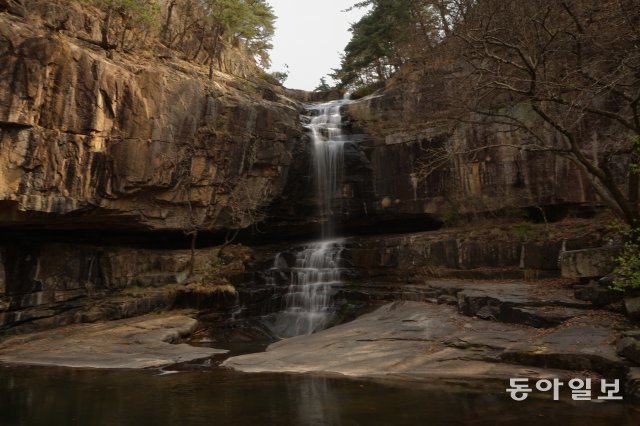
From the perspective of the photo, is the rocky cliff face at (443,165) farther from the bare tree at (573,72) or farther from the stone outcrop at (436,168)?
the bare tree at (573,72)

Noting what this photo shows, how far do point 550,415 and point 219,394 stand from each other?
196 inches

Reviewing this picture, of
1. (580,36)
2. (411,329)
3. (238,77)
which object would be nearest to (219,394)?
(411,329)

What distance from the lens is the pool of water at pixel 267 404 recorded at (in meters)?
5.86

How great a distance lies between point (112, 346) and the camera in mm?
12047

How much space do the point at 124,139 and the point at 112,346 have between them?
714 centimetres

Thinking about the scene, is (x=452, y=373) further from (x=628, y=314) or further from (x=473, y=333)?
(x=628, y=314)

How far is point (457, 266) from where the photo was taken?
17.4m

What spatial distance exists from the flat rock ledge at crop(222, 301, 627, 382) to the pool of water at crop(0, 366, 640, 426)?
34.7 inches

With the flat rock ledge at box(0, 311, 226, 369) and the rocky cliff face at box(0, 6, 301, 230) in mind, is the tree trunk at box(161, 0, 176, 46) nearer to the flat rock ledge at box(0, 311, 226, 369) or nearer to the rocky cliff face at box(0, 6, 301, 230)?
the rocky cliff face at box(0, 6, 301, 230)

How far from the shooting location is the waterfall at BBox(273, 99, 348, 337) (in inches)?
660

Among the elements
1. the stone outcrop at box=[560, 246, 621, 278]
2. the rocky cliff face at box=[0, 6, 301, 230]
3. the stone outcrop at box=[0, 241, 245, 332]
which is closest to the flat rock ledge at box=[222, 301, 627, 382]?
the stone outcrop at box=[560, 246, 621, 278]

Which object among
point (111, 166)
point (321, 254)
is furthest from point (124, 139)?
point (321, 254)

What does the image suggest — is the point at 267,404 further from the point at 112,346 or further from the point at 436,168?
the point at 436,168

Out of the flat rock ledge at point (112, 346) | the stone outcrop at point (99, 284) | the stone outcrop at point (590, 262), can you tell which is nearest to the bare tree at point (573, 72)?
the stone outcrop at point (590, 262)
